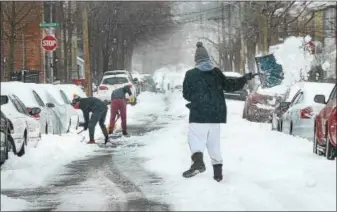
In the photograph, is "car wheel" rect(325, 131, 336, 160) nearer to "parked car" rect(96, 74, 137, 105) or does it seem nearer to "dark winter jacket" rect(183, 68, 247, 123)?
"dark winter jacket" rect(183, 68, 247, 123)

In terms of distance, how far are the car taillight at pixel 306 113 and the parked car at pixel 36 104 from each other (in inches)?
227

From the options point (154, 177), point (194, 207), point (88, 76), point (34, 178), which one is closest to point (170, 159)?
point (154, 177)

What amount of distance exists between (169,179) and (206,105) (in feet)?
4.71

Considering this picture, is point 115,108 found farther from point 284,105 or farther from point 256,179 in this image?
point 256,179

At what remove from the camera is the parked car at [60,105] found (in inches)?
730

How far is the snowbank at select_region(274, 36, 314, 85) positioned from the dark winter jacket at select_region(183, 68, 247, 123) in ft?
81.3

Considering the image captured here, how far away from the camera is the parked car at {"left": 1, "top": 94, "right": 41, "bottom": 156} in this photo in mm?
12462

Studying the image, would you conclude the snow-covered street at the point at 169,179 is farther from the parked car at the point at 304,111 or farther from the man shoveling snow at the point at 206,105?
the parked car at the point at 304,111

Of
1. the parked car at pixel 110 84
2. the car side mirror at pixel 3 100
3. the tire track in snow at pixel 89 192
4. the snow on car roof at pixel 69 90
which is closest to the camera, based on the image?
the tire track in snow at pixel 89 192

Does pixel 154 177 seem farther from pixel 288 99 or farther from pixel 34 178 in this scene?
pixel 288 99

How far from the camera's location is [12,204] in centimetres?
808

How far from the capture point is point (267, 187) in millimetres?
8375

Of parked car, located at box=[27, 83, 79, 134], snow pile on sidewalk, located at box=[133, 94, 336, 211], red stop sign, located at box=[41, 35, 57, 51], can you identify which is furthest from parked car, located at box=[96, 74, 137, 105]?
snow pile on sidewalk, located at box=[133, 94, 336, 211]

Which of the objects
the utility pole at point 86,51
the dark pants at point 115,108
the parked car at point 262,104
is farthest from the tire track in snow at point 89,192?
the utility pole at point 86,51
